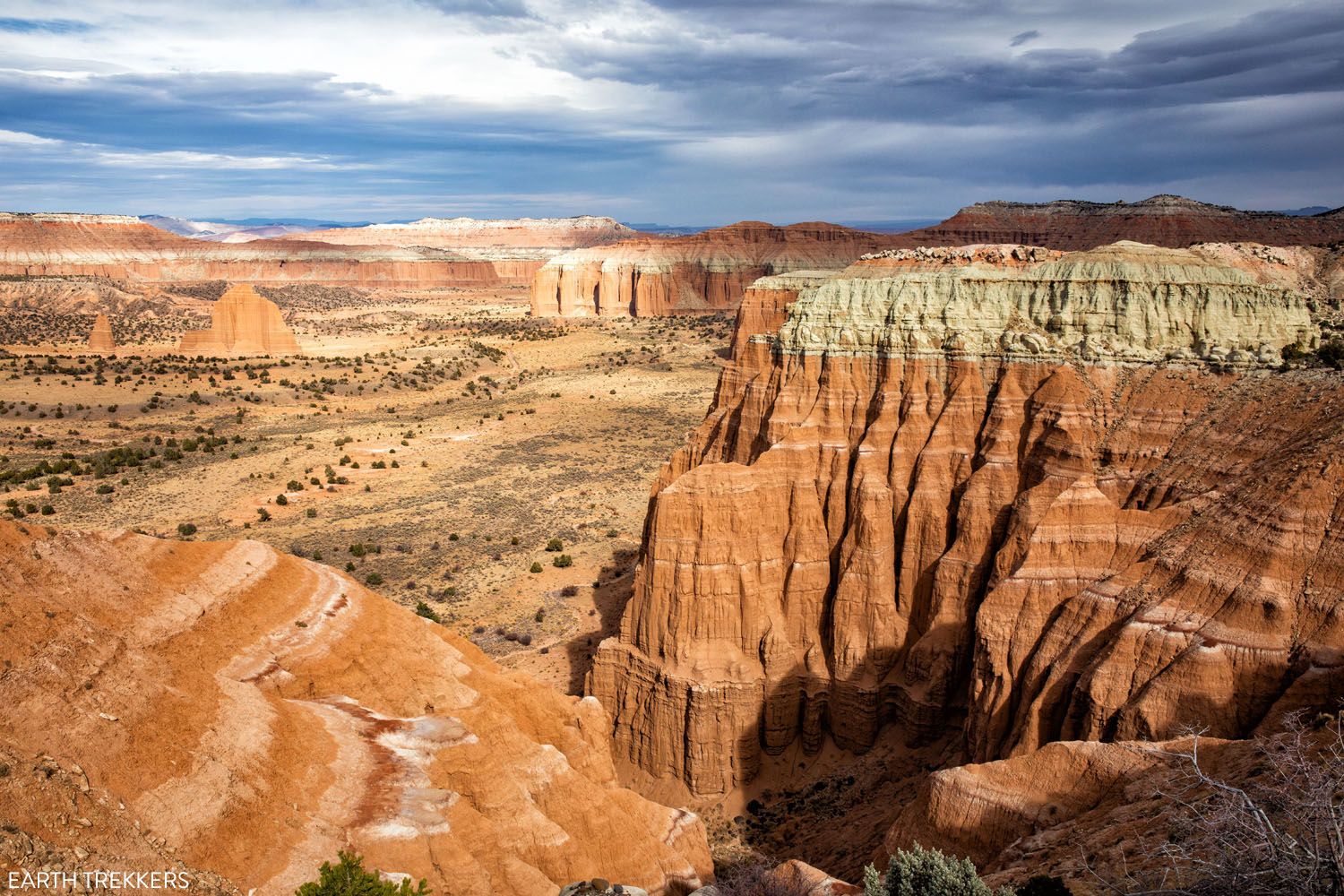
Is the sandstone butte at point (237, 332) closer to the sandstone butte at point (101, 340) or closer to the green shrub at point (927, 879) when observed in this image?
the sandstone butte at point (101, 340)

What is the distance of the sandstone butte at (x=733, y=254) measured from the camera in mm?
134875

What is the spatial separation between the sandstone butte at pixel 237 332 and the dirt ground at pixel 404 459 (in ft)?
15.5

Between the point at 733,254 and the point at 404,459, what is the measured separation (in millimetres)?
121902

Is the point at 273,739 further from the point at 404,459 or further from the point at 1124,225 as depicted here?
the point at 1124,225

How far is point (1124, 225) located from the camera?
122750mm

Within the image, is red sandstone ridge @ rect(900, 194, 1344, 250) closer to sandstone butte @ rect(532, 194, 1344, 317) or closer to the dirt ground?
sandstone butte @ rect(532, 194, 1344, 317)

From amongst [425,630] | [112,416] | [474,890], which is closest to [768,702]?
[425,630]

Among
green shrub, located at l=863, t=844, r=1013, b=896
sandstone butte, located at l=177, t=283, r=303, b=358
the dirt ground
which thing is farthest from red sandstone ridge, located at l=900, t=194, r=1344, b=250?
green shrub, located at l=863, t=844, r=1013, b=896

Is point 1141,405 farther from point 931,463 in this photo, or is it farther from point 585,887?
point 585,887

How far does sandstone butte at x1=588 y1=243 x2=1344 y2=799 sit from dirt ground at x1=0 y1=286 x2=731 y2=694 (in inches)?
324

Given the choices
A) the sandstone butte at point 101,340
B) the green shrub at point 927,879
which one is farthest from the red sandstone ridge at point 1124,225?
the sandstone butte at point 101,340

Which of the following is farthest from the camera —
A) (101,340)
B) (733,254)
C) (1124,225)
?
(733,254)

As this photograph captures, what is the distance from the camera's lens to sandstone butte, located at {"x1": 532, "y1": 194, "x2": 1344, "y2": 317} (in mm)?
134875

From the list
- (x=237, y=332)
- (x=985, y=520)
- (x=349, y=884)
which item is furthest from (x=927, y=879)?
(x=237, y=332)
